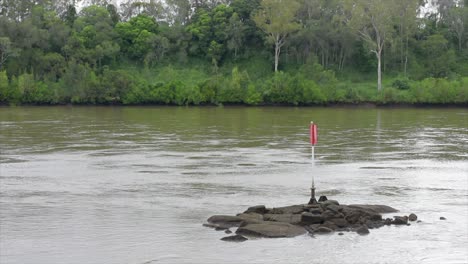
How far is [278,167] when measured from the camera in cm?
2325

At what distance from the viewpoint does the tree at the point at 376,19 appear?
6575 centimetres

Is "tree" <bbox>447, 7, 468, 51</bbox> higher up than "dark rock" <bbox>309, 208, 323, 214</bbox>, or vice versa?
"tree" <bbox>447, 7, 468, 51</bbox>

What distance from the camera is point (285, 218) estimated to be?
1394 cm

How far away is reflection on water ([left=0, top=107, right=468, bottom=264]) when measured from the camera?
1254 cm

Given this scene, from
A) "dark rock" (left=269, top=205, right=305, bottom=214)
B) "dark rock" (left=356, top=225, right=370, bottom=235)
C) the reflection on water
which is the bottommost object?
the reflection on water

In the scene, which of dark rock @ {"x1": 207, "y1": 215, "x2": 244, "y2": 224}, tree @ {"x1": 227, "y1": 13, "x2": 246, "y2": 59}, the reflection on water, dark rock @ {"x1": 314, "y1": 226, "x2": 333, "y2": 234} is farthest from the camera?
tree @ {"x1": 227, "y1": 13, "x2": 246, "y2": 59}

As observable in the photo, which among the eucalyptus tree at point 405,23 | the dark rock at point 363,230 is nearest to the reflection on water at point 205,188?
the dark rock at point 363,230

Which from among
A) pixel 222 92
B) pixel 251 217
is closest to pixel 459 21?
pixel 222 92

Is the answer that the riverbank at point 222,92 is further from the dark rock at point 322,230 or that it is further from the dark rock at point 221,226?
the dark rock at point 322,230

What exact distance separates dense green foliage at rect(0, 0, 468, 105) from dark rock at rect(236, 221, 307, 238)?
174 ft

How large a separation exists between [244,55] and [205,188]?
60164 millimetres

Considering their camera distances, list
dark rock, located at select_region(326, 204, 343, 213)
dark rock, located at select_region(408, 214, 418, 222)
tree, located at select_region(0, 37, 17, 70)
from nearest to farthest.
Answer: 1. dark rock, located at select_region(326, 204, 343, 213)
2. dark rock, located at select_region(408, 214, 418, 222)
3. tree, located at select_region(0, 37, 17, 70)

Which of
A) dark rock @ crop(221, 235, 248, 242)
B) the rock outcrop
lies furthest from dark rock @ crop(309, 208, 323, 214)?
dark rock @ crop(221, 235, 248, 242)

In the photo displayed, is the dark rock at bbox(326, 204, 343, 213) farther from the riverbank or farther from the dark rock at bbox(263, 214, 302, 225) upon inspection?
the riverbank
